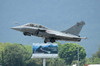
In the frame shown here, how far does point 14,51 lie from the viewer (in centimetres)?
15162

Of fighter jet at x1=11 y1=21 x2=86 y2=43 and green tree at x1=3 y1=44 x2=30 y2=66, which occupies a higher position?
fighter jet at x1=11 y1=21 x2=86 y2=43

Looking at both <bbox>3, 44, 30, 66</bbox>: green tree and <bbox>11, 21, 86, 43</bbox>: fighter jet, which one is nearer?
<bbox>11, 21, 86, 43</bbox>: fighter jet

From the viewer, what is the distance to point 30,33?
189ft

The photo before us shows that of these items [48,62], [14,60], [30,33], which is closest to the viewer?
[30,33]

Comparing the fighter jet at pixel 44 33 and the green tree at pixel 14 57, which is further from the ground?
the fighter jet at pixel 44 33

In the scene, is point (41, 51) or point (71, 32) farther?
point (41, 51)

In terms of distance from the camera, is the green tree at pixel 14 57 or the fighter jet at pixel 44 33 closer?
the fighter jet at pixel 44 33

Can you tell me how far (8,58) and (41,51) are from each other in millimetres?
16248

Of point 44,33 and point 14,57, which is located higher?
point 44,33

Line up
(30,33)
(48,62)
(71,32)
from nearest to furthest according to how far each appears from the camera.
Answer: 1. (30,33)
2. (71,32)
3. (48,62)

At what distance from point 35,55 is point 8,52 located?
1303 cm

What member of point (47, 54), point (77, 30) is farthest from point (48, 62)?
point (77, 30)

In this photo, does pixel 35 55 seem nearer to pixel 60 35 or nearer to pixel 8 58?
pixel 8 58

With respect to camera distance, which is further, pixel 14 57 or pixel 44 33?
pixel 14 57
